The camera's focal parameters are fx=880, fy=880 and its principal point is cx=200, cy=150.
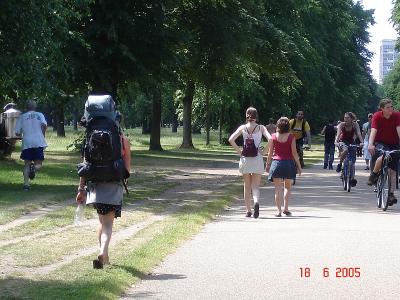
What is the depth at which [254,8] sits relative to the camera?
2892 centimetres

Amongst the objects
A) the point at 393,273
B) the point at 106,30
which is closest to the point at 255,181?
the point at 393,273

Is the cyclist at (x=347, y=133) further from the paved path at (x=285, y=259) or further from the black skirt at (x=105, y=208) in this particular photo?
the black skirt at (x=105, y=208)

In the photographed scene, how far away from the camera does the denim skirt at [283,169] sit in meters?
15.3

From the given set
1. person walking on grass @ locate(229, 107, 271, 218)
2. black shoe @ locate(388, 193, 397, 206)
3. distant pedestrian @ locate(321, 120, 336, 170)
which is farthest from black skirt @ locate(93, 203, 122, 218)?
distant pedestrian @ locate(321, 120, 336, 170)

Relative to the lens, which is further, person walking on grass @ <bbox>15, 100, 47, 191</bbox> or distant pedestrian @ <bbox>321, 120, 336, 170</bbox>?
distant pedestrian @ <bbox>321, 120, 336, 170</bbox>

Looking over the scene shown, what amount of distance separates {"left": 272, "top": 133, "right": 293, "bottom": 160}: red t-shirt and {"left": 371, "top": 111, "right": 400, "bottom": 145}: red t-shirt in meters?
1.63

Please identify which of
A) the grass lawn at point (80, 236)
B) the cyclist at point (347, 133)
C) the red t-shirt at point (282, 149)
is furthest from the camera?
the cyclist at point (347, 133)

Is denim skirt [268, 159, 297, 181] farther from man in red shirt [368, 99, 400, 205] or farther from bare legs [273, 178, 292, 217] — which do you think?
man in red shirt [368, 99, 400, 205]

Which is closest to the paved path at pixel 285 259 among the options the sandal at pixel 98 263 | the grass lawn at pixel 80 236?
the grass lawn at pixel 80 236

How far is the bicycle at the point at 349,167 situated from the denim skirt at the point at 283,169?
519cm

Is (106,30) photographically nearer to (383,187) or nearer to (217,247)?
(383,187)

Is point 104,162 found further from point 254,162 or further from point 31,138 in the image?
point 31,138

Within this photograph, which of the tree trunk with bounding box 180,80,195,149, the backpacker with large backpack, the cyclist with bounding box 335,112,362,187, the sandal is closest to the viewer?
the backpacker with large backpack

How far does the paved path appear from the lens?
7.72m
